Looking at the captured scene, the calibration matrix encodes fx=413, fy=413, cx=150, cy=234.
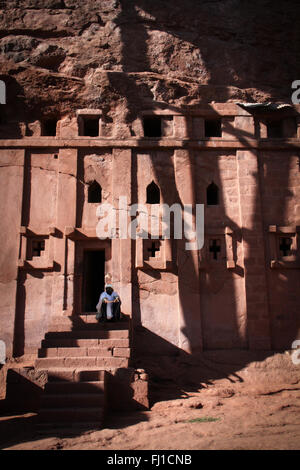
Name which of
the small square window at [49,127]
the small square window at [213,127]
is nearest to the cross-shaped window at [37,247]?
the small square window at [49,127]

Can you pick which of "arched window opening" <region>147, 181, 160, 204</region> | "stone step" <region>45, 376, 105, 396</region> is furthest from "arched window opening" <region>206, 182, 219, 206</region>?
"stone step" <region>45, 376, 105, 396</region>

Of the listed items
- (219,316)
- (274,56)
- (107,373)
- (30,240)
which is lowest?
(107,373)

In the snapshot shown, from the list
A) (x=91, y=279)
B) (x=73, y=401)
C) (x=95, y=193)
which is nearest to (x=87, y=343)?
(x=73, y=401)

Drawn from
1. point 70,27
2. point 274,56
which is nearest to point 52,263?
point 70,27

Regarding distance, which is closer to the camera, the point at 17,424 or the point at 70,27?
the point at 17,424

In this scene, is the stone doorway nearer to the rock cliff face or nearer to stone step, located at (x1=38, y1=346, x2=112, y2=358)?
stone step, located at (x1=38, y1=346, x2=112, y2=358)

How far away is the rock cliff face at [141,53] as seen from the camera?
10.9 metres

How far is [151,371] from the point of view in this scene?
909 centimetres

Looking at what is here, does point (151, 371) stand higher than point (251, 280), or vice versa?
point (251, 280)

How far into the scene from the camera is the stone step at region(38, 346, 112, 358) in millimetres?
7988

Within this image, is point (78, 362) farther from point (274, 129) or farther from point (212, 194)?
point (274, 129)

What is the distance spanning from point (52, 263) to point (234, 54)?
308 inches
